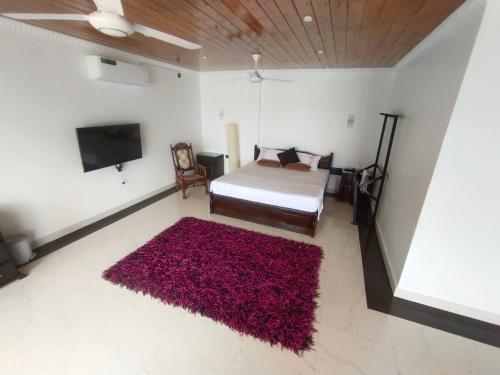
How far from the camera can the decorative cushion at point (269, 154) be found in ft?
15.4

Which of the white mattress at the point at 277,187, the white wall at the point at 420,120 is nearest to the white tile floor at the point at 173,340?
the white wall at the point at 420,120

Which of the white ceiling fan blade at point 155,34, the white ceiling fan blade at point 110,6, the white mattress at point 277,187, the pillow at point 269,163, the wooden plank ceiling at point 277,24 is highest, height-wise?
the wooden plank ceiling at point 277,24

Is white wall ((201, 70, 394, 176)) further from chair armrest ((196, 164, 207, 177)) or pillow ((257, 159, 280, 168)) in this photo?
chair armrest ((196, 164, 207, 177))

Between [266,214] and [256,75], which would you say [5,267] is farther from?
[256,75]

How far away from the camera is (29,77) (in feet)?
7.93

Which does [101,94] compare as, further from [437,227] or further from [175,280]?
[437,227]

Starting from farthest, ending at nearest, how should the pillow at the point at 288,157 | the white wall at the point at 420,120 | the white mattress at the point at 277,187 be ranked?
the pillow at the point at 288,157 < the white mattress at the point at 277,187 < the white wall at the point at 420,120

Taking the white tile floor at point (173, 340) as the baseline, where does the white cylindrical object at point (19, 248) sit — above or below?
above

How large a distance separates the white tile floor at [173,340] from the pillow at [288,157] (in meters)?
2.56

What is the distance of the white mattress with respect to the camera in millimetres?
3072

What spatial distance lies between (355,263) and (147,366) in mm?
2231

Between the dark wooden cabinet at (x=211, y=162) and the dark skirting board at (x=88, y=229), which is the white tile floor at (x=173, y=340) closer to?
the dark skirting board at (x=88, y=229)

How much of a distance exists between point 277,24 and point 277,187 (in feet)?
6.44

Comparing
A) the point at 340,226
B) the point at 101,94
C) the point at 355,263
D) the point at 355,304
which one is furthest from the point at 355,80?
the point at 101,94
